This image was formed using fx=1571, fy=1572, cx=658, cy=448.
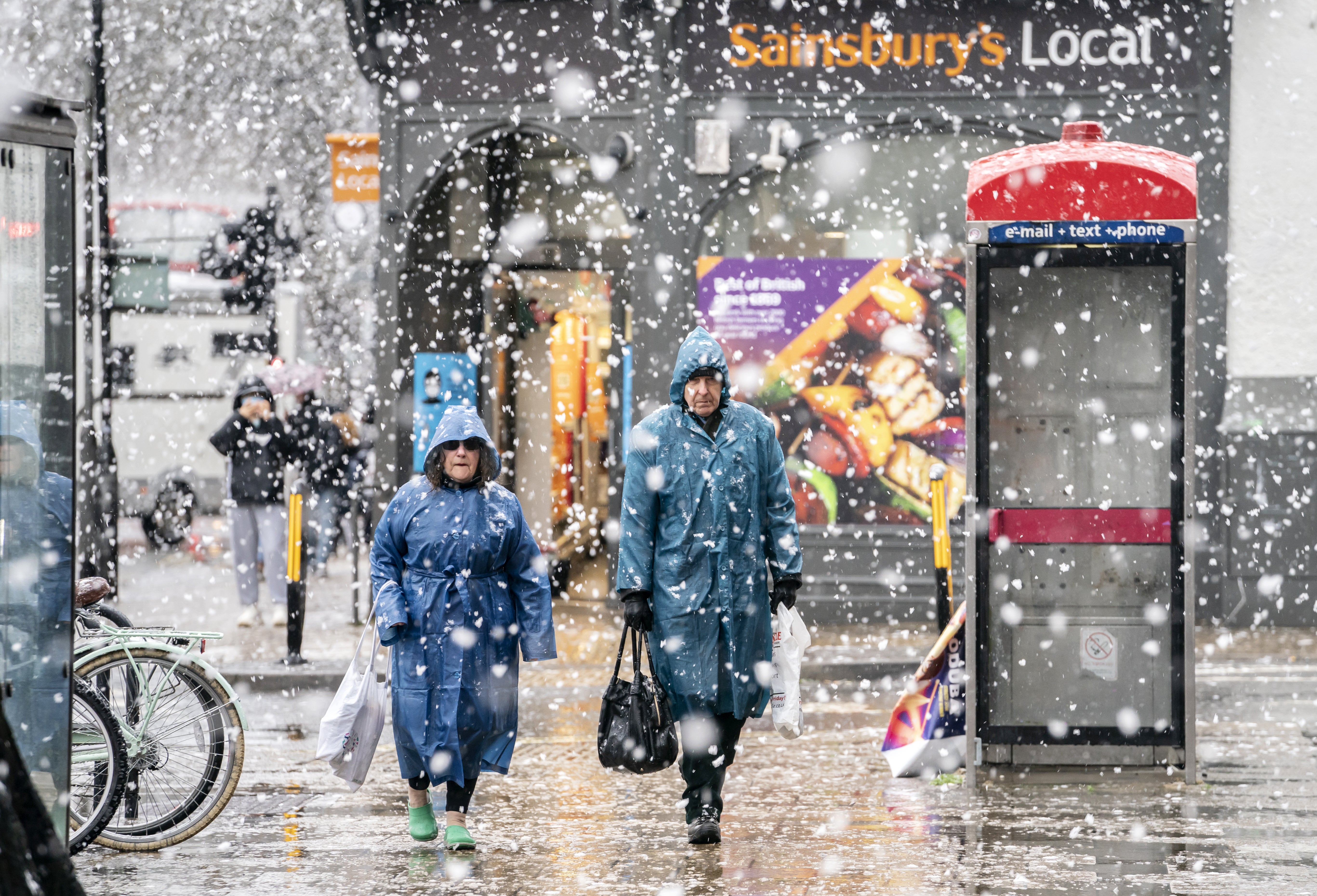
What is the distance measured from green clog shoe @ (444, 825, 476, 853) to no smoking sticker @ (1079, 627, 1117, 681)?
304 cm

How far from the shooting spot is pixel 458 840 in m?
5.96

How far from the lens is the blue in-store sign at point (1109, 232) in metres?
6.88

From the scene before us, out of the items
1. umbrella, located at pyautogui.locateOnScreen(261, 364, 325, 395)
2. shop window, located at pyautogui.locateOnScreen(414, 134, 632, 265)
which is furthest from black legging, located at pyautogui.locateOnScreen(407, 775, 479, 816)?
umbrella, located at pyautogui.locateOnScreen(261, 364, 325, 395)

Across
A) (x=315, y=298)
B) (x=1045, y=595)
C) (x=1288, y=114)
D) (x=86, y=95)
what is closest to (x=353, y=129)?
(x=315, y=298)

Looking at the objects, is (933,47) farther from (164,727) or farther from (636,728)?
(164,727)

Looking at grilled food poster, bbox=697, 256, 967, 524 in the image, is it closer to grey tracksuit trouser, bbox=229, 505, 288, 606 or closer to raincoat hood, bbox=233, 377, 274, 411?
raincoat hood, bbox=233, 377, 274, 411

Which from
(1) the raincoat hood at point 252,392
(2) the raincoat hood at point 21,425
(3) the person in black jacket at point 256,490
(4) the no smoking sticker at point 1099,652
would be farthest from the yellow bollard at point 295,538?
(2) the raincoat hood at point 21,425

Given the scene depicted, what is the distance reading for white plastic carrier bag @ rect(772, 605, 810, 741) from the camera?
6.07m

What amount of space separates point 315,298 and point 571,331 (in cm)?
1994

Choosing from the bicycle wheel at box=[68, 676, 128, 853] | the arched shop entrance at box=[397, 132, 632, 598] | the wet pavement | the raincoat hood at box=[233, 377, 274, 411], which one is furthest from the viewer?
the arched shop entrance at box=[397, 132, 632, 598]

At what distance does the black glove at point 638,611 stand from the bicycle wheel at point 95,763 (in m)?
1.93

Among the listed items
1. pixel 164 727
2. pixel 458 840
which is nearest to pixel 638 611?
pixel 458 840

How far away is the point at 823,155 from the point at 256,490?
543 centimetres

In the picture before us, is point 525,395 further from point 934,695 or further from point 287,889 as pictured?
point 287,889
